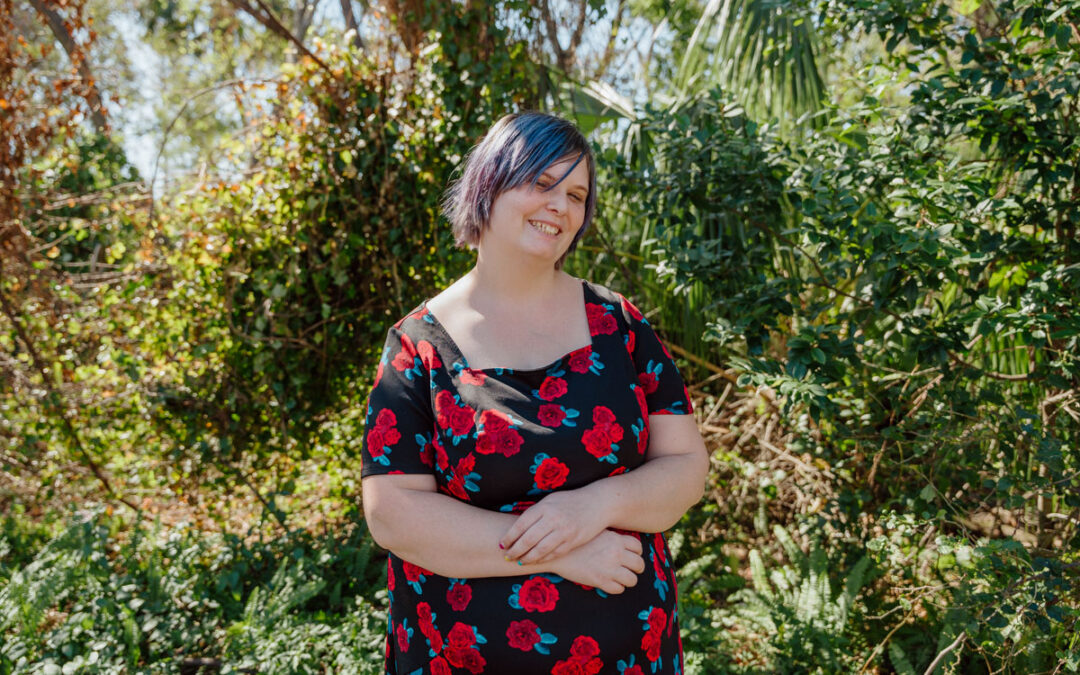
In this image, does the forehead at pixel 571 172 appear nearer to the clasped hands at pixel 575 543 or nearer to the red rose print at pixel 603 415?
the red rose print at pixel 603 415

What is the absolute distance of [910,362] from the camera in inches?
125

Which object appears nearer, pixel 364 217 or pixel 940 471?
pixel 940 471

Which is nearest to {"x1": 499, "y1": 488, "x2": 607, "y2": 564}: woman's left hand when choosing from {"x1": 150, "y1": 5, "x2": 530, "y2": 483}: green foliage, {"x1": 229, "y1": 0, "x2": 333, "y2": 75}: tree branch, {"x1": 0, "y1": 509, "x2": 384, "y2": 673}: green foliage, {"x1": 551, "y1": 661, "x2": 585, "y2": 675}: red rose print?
Answer: {"x1": 551, "y1": 661, "x2": 585, "y2": 675}: red rose print

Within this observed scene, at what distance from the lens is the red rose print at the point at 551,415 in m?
1.65

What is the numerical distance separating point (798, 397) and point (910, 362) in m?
1.08

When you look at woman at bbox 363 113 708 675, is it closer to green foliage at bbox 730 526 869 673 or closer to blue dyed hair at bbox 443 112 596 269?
blue dyed hair at bbox 443 112 596 269

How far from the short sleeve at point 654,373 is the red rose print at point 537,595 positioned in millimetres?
461

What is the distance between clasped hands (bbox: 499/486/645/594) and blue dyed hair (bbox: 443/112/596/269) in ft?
2.11

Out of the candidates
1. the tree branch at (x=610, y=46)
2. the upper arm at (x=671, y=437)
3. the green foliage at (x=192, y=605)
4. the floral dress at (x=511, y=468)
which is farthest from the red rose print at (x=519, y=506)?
the tree branch at (x=610, y=46)

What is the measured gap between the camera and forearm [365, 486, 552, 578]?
5.24 feet

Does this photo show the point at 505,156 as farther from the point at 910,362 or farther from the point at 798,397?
the point at 910,362

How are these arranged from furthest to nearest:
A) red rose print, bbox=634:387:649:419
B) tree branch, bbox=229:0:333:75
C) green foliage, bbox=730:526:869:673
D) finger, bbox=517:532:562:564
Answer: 1. tree branch, bbox=229:0:333:75
2. green foliage, bbox=730:526:869:673
3. red rose print, bbox=634:387:649:419
4. finger, bbox=517:532:562:564

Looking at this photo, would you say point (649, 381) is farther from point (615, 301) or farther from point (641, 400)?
point (615, 301)

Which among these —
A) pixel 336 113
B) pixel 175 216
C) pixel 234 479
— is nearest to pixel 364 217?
pixel 336 113
